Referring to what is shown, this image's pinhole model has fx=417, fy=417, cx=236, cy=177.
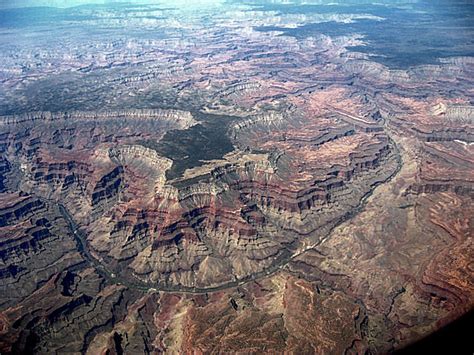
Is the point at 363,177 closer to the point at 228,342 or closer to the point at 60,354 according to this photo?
the point at 228,342

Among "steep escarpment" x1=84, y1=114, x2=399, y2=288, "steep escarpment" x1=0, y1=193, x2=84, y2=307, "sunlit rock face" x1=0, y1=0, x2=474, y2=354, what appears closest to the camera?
"sunlit rock face" x1=0, y1=0, x2=474, y2=354

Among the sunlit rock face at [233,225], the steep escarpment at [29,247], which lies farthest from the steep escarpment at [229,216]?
the steep escarpment at [29,247]

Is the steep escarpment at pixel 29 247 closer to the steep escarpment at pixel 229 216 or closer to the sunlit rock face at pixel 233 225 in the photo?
the sunlit rock face at pixel 233 225

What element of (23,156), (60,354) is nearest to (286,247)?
(60,354)

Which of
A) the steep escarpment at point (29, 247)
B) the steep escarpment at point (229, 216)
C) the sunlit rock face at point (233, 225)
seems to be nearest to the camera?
the sunlit rock face at point (233, 225)

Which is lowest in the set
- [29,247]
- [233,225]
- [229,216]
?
[29,247]

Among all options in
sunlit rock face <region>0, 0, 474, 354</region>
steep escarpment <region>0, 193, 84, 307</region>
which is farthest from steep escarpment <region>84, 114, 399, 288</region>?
steep escarpment <region>0, 193, 84, 307</region>

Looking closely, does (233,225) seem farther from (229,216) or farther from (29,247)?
(29,247)

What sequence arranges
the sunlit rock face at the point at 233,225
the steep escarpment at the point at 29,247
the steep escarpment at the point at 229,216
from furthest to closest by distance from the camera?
the steep escarpment at the point at 229,216
the steep escarpment at the point at 29,247
the sunlit rock face at the point at 233,225

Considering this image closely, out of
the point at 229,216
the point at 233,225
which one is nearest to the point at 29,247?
the point at 229,216

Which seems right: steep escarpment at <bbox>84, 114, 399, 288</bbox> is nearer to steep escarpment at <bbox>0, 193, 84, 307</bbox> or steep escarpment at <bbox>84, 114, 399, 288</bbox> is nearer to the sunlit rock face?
the sunlit rock face
